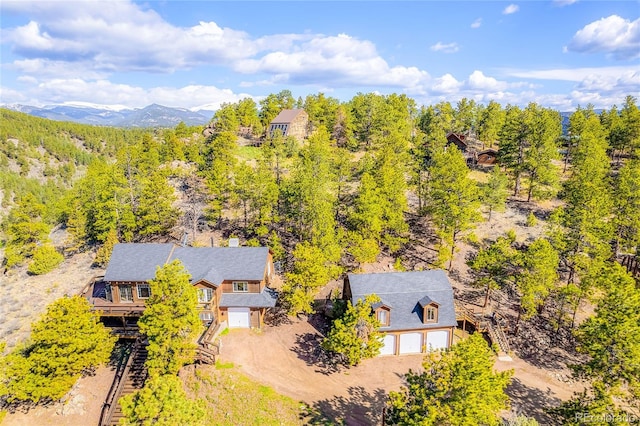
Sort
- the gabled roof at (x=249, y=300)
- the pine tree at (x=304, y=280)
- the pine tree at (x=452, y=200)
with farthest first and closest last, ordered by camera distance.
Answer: the pine tree at (x=452, y=200), the gabled roof at (x=249, y=300), the pine tree at (x=304, y=280)

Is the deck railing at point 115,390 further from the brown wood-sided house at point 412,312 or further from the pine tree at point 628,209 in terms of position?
the pine tree at point 628,209

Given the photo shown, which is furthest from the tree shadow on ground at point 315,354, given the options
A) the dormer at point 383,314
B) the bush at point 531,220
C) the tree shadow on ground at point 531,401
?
the bush at point 531,220

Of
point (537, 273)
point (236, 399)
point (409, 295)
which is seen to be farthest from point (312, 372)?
point (537, 273)

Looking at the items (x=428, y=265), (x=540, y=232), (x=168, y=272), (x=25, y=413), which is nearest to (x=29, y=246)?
(x=25, y=413)

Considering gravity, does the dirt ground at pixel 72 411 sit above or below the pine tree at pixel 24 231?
below

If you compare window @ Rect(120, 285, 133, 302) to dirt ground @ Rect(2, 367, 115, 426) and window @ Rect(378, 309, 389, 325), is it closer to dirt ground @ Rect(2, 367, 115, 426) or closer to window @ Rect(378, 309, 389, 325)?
dirt ground @ Rect(2, 367, 115, 426)

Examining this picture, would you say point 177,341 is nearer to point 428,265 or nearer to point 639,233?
point 428,265

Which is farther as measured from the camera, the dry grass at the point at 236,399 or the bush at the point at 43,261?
the bush at the point at 43,261
